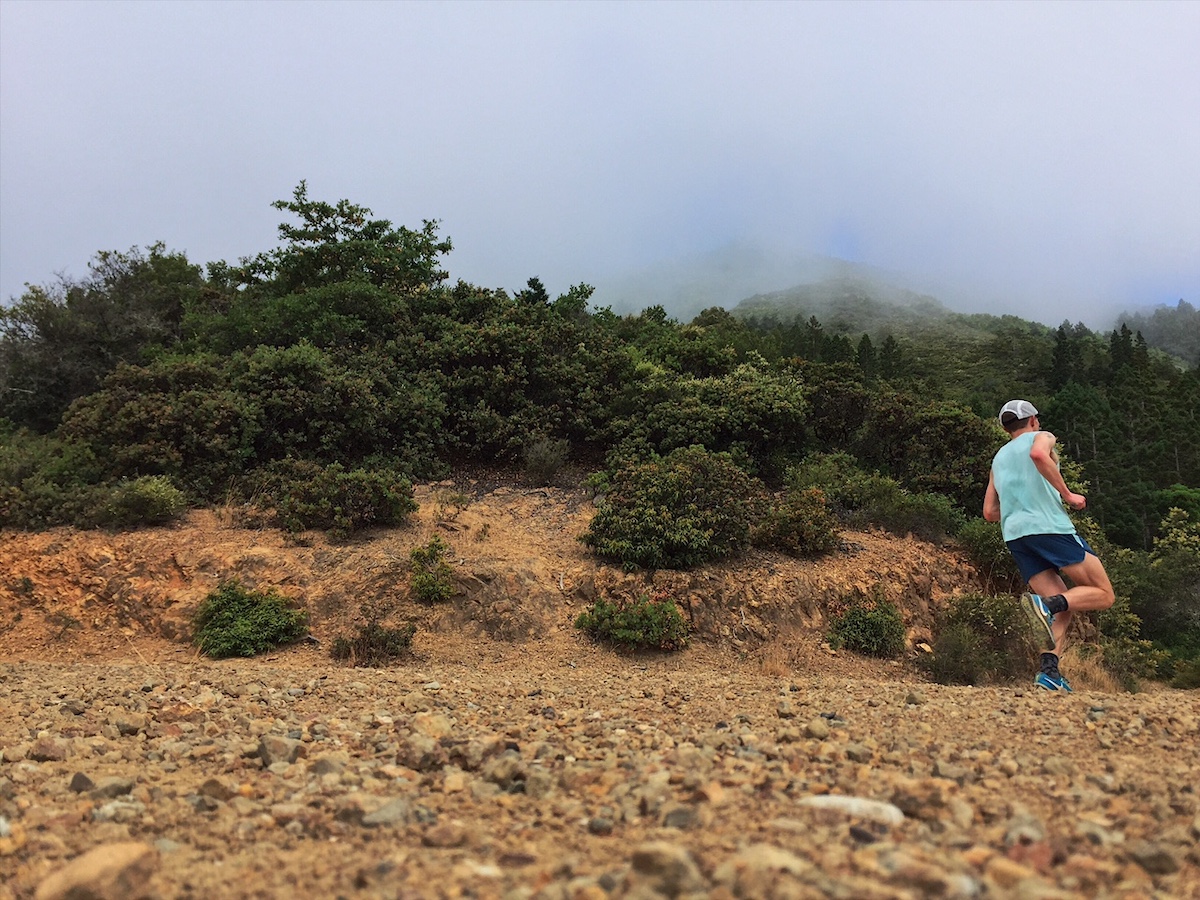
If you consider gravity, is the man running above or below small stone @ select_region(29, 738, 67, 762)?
above

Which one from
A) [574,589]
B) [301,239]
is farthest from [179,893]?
[301,239]

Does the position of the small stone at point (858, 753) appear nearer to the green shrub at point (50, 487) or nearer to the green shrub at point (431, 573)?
the green shrub at point (431, 573)

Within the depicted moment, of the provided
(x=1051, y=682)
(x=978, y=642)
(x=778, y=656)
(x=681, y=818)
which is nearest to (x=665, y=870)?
(x=681, y=818)

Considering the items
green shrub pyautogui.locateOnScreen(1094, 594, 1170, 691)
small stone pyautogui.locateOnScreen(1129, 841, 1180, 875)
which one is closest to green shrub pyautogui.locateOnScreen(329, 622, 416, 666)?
small stone pyautogui.locateOnScreen(1129, 841, 1180, 875)

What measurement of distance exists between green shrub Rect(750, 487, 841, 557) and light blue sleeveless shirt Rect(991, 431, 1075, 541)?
4.34 meters

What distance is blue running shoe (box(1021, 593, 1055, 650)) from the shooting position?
14.6ft

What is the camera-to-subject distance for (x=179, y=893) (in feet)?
5.82

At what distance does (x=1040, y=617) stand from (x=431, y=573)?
605 cm

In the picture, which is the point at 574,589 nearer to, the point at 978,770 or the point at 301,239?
the point at 978,770

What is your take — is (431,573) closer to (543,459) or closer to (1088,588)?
(543,459)

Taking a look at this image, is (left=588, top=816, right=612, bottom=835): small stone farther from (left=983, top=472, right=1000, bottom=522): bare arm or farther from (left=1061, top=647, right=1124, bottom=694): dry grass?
(left=1061, top=647, right=1124, bottom=694): dry grass

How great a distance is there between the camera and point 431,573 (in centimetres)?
816

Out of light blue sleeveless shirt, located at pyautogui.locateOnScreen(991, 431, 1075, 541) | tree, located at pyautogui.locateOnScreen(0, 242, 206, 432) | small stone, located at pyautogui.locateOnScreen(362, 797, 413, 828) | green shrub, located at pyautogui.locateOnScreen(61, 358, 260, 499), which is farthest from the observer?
tree, located at pyautogui.locateOnScreen(0, 242, 206, 432)

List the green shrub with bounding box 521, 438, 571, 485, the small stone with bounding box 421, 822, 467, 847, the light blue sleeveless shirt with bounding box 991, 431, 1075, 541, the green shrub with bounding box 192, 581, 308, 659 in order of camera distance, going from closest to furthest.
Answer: the small stone with bounding box 421, 822, 467, 847
the light blue sleeveless shirt with bounding box 991, 431, 1075, 541
the green shrub with bounding box 192, 581, 308, 659
the green shrub with bounding box 521, 438, 571, 485
